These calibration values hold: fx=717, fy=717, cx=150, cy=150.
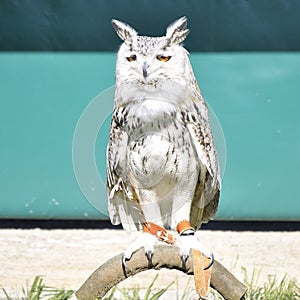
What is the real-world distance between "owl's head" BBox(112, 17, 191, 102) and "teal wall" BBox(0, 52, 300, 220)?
3.22m

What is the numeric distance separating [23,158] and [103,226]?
89cm

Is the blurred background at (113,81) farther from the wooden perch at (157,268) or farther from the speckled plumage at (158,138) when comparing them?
the wooden perch at (157,268)

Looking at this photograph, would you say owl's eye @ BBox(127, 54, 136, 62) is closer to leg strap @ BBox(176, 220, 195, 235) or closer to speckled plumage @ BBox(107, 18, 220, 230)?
speckled plumage @ BBox(107, 18, 220, 230)

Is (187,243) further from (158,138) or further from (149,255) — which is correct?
(158,138)

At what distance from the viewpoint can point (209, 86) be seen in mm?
5574

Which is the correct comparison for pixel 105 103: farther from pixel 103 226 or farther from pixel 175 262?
pixel 103 226

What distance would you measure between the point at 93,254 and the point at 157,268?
10.0 feet

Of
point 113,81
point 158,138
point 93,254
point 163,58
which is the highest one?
point 163,58

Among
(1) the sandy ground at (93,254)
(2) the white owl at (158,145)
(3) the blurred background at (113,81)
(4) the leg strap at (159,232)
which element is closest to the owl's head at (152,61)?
(2) the white owl at (158,145)

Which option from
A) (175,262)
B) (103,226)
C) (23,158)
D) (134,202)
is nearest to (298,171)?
(103,226)

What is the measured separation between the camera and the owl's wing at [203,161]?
2369 millimetres

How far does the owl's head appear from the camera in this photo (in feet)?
7.25

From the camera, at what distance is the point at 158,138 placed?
2.34m

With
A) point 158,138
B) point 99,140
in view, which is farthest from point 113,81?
point 158,138
